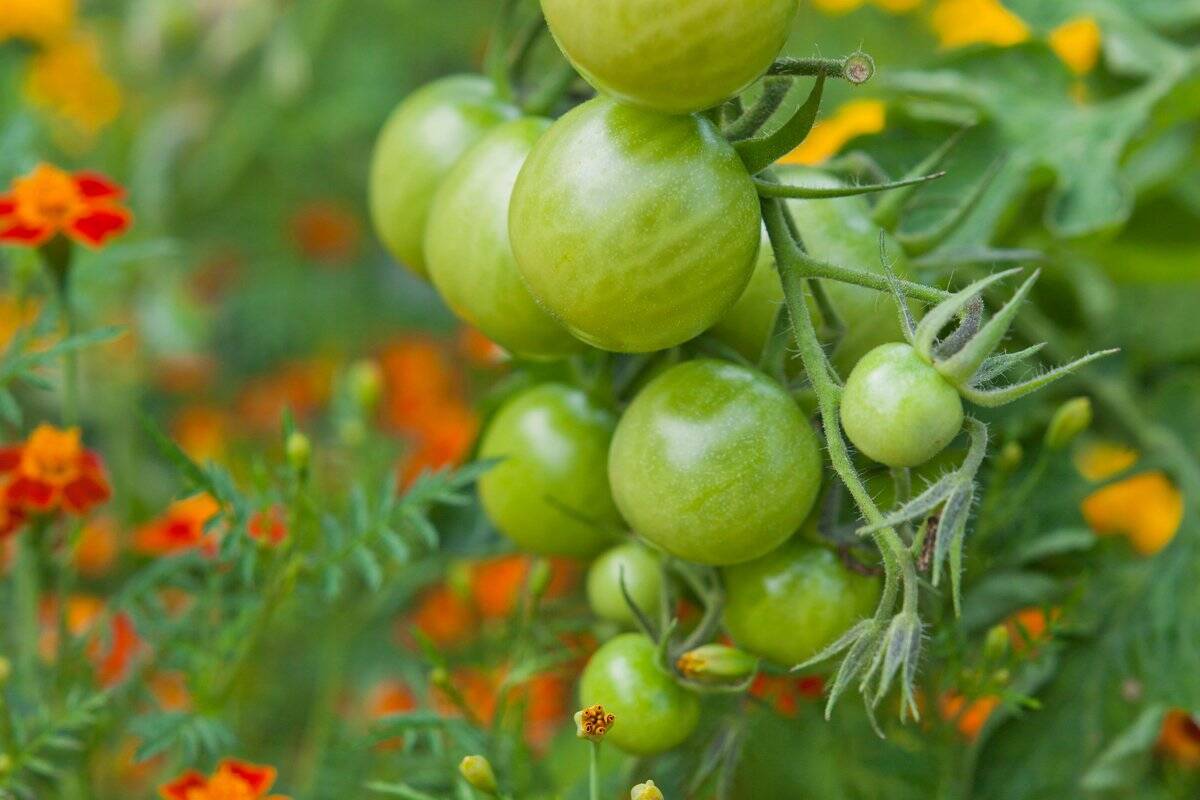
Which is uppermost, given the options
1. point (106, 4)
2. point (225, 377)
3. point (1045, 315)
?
point (106, 4)

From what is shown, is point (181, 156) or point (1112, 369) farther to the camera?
point (181, 156)

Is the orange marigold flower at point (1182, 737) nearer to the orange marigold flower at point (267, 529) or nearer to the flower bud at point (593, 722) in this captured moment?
the flower bud at point (593, 722)

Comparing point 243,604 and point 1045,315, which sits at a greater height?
point 243,604

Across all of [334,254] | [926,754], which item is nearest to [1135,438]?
[926,754]

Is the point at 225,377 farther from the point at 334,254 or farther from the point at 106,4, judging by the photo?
the point at 106,4

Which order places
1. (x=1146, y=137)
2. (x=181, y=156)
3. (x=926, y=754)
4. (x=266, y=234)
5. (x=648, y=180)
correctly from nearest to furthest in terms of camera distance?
1. (x=648, y=180)
2. (x=926, y=754)
3. (x=1146, y=137)
4. (x=181, y=156)
5. (x=266, y=234)

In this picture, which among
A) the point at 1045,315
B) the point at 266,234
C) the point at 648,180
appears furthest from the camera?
the point at 266,234
